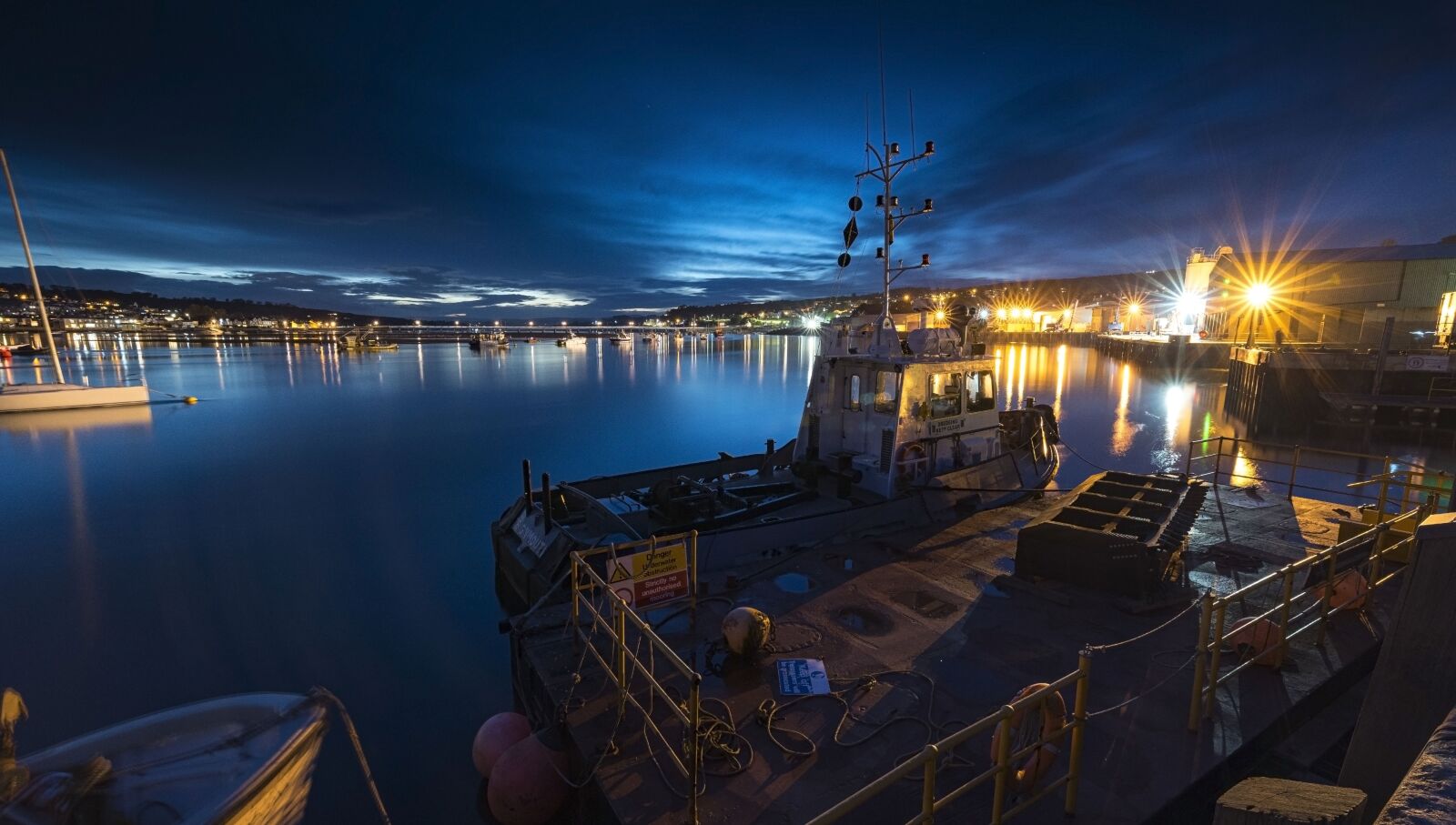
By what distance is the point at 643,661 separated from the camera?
6773mm

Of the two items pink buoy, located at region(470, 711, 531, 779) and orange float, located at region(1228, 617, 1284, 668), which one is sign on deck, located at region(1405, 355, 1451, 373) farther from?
pink buoy, located at region(470, 711, 531, 779)

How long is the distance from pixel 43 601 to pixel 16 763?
1373 cm

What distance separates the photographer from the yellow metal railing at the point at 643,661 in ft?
13.8

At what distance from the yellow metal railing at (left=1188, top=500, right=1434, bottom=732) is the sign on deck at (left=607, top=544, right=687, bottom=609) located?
16.0 feet

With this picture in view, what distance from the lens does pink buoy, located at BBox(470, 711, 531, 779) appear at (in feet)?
20.6

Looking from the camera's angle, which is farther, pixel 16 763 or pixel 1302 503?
pixel 1302 503

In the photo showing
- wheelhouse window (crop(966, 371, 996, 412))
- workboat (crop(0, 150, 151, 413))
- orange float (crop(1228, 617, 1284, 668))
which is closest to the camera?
orange float (crop(1228, 617, 1284, 668))

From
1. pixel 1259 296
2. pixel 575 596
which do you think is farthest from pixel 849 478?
pixel 1259 296

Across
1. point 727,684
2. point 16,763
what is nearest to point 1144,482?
point 727,684

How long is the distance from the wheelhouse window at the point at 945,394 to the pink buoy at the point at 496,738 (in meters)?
8.91

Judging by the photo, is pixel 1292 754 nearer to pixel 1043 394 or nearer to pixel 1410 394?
pixel 1410 394

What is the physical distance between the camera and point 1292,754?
16.8 ft

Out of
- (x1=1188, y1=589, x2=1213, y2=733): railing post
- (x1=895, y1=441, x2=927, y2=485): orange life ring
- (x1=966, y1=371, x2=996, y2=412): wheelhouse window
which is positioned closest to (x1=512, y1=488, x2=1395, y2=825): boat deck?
(x1=1188, y1=589, x2=1213, y2=733): railing post

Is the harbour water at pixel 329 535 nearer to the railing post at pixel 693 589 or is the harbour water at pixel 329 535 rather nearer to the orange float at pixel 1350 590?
the railing post at pixel 693 589
